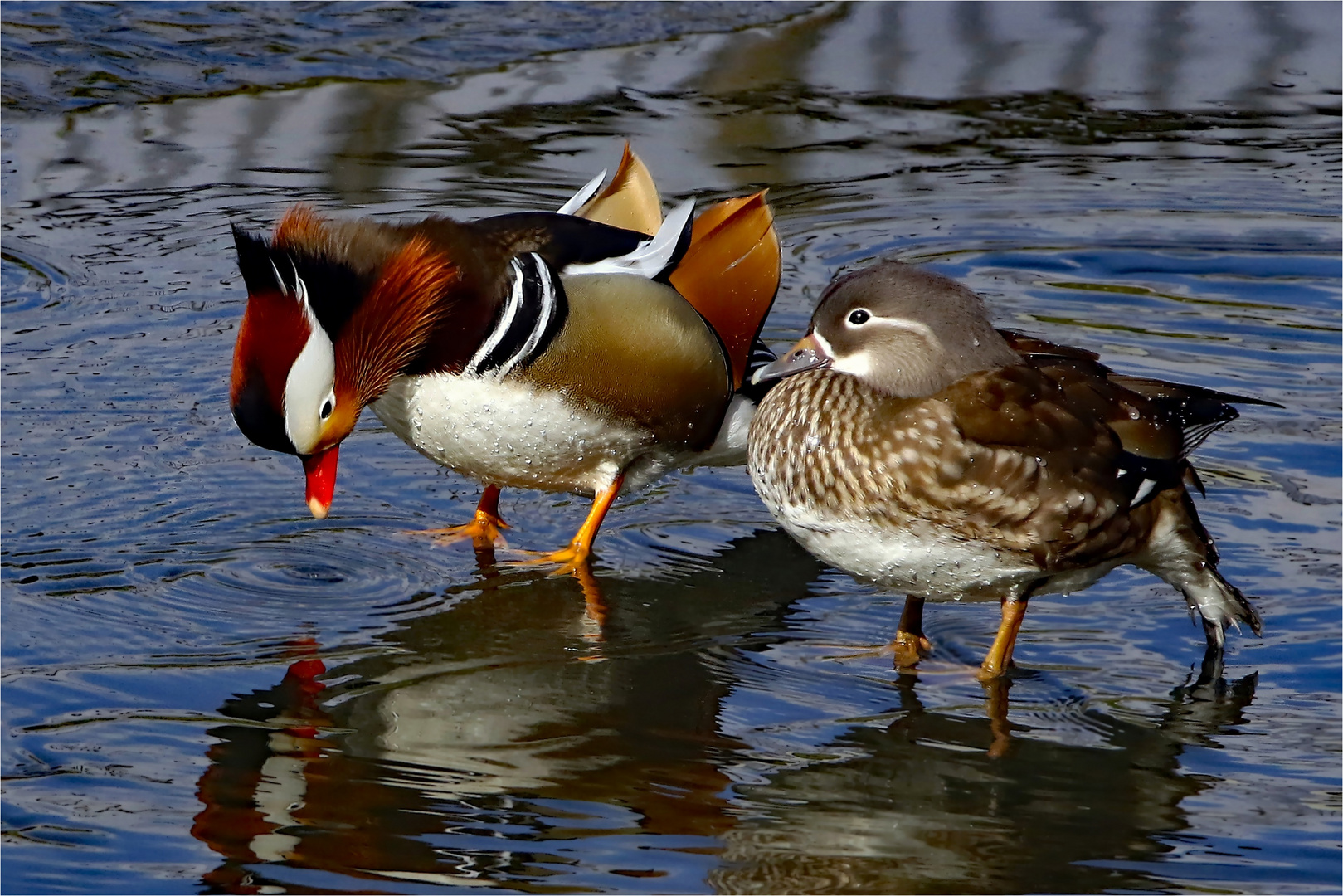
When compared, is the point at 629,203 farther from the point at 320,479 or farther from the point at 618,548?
the point at 320,479

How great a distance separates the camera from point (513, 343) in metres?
4.41

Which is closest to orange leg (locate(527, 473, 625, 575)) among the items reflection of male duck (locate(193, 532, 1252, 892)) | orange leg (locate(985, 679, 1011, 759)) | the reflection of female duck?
reflection of male duck (locate(193, 532, 1252, 892))

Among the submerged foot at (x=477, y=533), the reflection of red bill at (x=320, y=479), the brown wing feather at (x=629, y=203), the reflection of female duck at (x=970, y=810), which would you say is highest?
the brown wing feather at (x=629, y=203)

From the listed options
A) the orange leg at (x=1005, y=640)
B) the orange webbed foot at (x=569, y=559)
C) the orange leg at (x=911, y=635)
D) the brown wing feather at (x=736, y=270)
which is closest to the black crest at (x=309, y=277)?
the orange webbed foot at (x=569, y=559)

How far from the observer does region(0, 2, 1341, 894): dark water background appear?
3336 mm

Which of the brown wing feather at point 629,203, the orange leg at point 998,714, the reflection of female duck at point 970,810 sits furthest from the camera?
the brown wing feather at point 629,203

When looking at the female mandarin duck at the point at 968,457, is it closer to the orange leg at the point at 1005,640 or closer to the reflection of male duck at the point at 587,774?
the orange leg at the point at 1005,640

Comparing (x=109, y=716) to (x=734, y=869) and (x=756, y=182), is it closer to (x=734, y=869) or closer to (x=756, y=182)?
(x=734, y=869)

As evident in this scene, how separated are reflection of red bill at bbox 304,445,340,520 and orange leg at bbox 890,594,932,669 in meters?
1.42

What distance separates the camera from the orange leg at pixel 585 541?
4.70 meters

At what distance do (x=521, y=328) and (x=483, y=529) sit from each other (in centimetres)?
72

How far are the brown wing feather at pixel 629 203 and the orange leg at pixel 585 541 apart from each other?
83 cm

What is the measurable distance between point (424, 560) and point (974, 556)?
1.55 metres

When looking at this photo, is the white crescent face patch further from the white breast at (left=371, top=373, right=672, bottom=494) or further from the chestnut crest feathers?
the white breast at (left=371, top=373, right=672, bottom=494)
